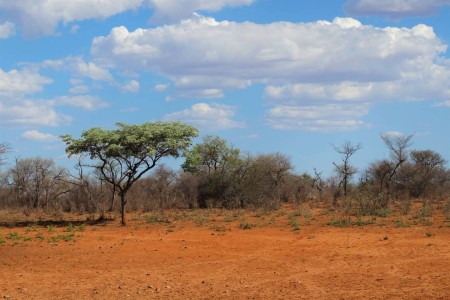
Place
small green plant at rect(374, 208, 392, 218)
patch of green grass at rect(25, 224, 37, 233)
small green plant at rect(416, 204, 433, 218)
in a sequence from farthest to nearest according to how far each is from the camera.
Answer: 1. small green plant at rect(374, 208, 392, 218)
2. small green plant at rect(416, 204, 433, 218)
3. patch of green grass at rect(25, 224, 37, 233)

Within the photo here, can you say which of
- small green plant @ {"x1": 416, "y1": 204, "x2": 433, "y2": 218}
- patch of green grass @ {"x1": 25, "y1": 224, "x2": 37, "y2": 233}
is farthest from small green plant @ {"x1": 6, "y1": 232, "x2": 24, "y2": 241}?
small green plant @ {"x1": 416, "y1": 204, "x2": 433, "y2": 218}

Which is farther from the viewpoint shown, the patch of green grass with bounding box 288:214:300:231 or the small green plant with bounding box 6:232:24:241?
the patch of green grass with bounding box 288:214:300:231

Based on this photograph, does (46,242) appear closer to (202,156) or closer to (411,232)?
(411,232)

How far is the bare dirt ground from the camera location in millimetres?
11062

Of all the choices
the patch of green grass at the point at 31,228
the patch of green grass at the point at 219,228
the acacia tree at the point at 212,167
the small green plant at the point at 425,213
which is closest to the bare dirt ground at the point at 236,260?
the patch of green grass at the point at 219,228

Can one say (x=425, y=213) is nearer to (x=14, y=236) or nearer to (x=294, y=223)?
(x=294, y=223)

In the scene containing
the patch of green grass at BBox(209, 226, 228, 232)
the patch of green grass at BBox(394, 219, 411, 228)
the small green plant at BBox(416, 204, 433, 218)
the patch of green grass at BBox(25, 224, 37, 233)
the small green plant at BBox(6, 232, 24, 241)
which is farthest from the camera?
the small green plant at BBox(416, 204, 433, 218)

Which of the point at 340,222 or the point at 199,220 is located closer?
the point at 340,222

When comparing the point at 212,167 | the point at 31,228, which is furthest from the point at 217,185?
the point at 31,228

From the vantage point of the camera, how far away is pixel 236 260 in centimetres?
1463

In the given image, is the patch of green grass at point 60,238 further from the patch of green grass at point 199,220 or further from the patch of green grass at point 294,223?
the patch of green grass at point 294,223

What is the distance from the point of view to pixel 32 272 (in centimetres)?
1349

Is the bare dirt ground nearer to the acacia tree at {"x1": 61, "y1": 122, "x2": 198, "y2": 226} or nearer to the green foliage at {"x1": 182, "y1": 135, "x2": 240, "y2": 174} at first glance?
the acacia tree at {"x1": 61, "y1": 122, "x2": 198, "y2": 226}

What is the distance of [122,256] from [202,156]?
77.9 feet
